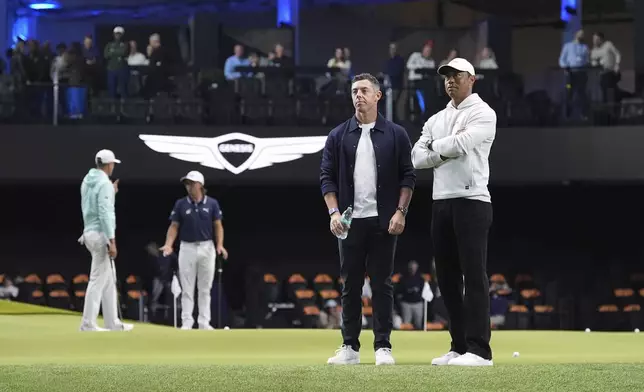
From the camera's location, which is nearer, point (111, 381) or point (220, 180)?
point (111, 381)

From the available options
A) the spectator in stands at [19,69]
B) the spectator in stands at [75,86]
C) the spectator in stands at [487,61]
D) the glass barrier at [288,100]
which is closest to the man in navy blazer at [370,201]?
the glass barrier at [288,100]

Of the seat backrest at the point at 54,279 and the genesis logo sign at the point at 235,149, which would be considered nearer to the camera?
the genesis logo sign at the point at 235,149

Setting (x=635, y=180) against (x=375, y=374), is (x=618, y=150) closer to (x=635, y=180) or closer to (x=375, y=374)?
(x=635, y=180)

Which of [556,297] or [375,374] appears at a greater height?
[375,374]

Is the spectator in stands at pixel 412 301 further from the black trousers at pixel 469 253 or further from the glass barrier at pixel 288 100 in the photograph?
the black trousers at pixel 469 253

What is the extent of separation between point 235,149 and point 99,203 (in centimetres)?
761

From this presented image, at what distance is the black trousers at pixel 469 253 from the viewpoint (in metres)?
6.73

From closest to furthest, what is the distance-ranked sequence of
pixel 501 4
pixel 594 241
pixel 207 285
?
pixel 207 285 < pixel 594 241 < pixel 501 4

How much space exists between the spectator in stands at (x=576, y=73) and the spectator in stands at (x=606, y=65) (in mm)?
204

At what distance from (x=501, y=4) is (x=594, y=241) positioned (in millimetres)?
5824

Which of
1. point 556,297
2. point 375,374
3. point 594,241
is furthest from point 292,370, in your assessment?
point 594,241

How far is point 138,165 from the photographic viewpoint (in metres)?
18.6

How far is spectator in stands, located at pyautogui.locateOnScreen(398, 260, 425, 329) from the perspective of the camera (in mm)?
18656

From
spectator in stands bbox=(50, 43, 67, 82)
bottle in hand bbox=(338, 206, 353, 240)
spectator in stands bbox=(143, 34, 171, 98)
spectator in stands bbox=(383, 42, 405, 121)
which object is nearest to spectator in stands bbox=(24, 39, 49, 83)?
spectator in stands bbox=(50, 43, 67, 82)
